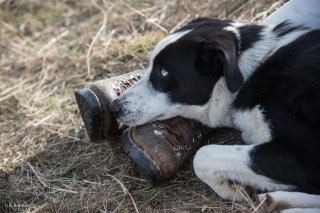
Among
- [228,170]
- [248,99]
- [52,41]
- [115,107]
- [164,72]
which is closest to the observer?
[228,170]

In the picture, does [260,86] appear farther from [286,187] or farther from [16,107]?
[16,107]

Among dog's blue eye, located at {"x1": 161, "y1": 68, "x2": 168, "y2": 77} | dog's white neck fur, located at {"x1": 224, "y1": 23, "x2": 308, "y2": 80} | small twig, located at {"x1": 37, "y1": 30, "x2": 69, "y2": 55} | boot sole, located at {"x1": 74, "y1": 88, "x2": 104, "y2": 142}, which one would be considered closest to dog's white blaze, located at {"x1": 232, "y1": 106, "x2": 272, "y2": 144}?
dog's white neck fur, located at {"x1": 224, "y1": 23, "x2": 308, "y2": 80}

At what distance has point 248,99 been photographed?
3359mm

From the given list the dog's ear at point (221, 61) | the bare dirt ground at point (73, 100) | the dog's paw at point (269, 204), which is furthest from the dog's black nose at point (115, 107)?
the dog's paw at point (269, 204)

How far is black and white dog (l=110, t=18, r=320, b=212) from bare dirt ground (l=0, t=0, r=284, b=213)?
229 millimetres

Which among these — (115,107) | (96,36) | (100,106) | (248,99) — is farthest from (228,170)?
(96,36)

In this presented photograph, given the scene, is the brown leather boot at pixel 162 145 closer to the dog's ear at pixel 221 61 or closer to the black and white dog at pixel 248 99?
the black and white dog at pixel 248 99

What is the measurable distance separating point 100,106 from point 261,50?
1081 millimetres

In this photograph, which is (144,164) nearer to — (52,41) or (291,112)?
(291,112)

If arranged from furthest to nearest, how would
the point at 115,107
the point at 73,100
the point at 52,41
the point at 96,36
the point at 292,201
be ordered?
the point at 52,41
the point at 96,36
the point at 73,100
the point at 115,107
the point at 292,201

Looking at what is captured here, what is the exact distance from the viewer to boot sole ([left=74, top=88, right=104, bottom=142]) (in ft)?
12.0

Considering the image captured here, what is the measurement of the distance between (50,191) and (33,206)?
0.64 ft

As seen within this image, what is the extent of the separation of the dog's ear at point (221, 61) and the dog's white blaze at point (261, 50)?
0.13 meters

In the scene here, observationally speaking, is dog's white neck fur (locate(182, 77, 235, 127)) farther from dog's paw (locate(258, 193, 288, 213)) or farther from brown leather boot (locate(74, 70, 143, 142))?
dog's paw (locate(258, 193, 288, 213))
